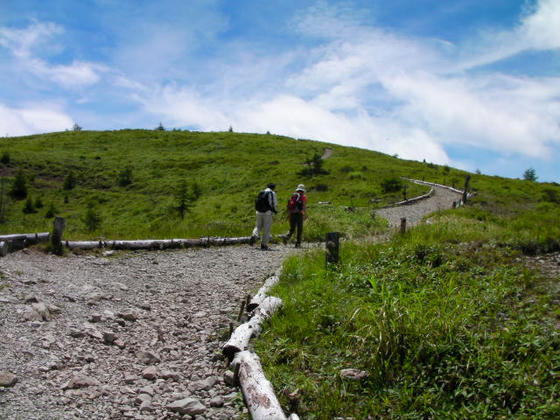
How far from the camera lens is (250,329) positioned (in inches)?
199

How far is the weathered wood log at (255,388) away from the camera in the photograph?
3441mm

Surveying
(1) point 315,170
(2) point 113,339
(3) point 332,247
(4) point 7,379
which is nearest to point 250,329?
(2) point 113,339

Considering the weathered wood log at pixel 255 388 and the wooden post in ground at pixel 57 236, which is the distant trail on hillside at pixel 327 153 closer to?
the wooden post in ground at pixel 57 236

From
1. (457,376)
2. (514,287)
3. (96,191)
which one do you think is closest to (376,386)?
(457,376)

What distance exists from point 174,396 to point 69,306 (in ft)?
9.42

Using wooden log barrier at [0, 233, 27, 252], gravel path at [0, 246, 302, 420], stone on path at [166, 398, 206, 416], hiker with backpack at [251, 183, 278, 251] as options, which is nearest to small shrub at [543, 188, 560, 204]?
hiker with backpack at [251, 183, 278, 251]

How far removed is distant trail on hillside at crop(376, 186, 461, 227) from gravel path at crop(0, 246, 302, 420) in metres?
14.7

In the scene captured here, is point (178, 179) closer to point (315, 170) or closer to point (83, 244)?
point (315, 170)

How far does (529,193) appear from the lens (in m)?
37.8

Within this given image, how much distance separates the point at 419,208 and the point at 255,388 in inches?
1012

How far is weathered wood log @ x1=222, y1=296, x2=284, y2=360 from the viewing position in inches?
187

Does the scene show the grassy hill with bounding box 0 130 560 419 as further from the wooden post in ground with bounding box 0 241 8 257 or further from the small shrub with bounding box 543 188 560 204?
the small shrub with bounding box 543 188 560 204

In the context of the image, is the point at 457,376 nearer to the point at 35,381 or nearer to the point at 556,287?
the point at 556,287

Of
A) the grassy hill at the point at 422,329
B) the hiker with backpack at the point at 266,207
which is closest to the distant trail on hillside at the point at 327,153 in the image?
the grassy hill at the point at 422,329
